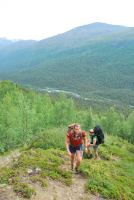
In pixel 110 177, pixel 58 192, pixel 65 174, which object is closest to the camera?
pixel 58 192

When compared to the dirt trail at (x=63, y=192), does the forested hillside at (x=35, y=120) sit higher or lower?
lower

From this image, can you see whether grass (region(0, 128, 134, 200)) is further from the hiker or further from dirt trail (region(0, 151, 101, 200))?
the hiker

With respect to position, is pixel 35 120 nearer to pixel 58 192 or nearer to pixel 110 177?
pixel 110 177

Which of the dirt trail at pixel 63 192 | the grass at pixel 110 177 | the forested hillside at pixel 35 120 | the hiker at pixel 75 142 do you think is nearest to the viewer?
the dirt trail at pixel 63 192

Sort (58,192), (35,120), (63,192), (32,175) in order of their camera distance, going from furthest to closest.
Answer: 1. (35,120)
2. (32,175)
3. (63,192)
4. (58,192)

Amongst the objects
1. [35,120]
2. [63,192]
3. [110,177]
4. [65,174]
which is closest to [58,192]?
[63,192]

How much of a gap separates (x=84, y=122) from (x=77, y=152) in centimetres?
6777

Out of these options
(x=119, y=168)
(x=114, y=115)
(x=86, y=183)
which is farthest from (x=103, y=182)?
(x=114, y=115)

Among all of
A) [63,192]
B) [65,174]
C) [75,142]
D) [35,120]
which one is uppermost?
[75,142]

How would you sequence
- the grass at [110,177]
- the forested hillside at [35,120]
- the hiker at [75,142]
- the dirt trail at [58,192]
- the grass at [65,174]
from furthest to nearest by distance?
the forested hillside at [35,120], the hiker at [75,142], the grass at [110,177], the grass at [65,174], the dirt trail at [58,192]

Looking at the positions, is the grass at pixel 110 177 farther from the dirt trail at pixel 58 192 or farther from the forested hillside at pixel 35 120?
the forested hillside at pixel 35 120

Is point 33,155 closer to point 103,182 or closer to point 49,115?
point 103,182

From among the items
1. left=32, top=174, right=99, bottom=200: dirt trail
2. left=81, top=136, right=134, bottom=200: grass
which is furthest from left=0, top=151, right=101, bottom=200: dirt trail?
left=81, top=136, right=134, bottom=200: grass

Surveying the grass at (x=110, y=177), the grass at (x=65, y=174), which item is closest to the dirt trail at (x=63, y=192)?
the grass at (x=65, y=174)
